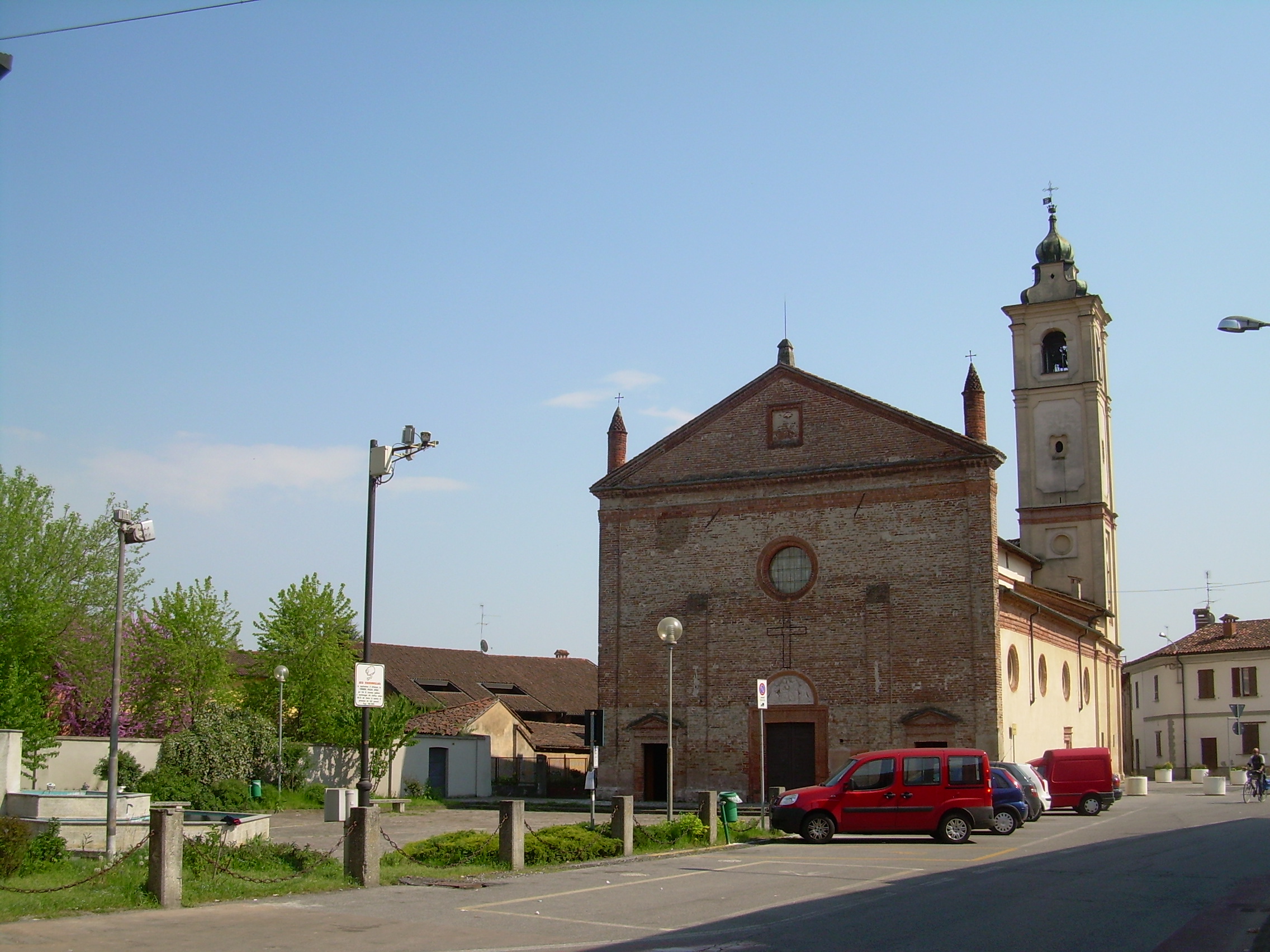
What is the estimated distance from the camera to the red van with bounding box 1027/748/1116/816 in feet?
102

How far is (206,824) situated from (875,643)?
19.1 meters

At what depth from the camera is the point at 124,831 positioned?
66.6 ft

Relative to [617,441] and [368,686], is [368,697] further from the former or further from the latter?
[617,441]

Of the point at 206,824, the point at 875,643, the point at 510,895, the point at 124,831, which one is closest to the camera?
the point at 510,895

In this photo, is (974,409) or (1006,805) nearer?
(1006,805)

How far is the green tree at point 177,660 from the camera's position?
138 feet

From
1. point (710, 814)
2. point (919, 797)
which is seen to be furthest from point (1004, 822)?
point (710, 814)

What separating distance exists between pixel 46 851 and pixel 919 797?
46.4ft

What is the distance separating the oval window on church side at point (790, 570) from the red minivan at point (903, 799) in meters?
12.3

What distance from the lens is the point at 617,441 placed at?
125 feet

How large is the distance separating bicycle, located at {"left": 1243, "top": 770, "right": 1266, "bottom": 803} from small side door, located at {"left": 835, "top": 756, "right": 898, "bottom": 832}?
2042 cm

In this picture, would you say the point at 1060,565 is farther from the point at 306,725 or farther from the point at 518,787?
the point at 306,725

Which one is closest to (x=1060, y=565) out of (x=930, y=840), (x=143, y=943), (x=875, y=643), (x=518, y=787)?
(x=875, y=643)

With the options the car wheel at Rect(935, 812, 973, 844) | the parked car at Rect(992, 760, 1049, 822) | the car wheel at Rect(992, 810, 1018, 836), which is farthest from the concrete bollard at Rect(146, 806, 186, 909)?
the parked car at Rect(992, 760, 1049, 822)
